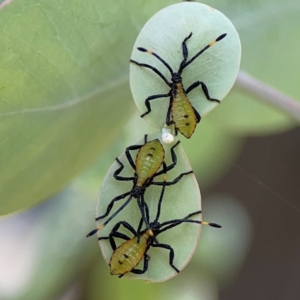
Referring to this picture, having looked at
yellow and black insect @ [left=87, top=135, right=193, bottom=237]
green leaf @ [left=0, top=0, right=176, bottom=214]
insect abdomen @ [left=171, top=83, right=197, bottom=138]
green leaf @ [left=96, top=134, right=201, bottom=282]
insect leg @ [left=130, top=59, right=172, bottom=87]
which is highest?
green leaf @ [left=0, top=0, right=176, bottom=214]

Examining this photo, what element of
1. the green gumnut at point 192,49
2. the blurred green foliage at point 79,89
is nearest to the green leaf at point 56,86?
the blurred green foliage at point 79,89

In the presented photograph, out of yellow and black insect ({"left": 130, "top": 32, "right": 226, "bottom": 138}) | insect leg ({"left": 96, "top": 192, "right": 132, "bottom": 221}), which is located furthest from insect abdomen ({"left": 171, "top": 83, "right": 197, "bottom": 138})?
insect leg ({"left": 96, "top": 192, "right": 132, "bottom": 221})

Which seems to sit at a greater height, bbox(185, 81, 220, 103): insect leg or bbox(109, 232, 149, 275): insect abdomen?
bbox(185, 81, 220, 103): insect leg

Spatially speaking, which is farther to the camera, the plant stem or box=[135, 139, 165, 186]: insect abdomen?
the plant stem

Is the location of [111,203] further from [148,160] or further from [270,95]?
[270,95]

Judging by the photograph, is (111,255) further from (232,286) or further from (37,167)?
(232,286)

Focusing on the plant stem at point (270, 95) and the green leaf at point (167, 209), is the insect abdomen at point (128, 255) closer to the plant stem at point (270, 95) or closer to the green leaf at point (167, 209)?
the green leaf at point (167, 209)

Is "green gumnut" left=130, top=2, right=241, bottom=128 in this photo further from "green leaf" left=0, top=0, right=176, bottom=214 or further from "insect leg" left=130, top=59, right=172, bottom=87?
"green leaf" left=0, top=0, right=176, bottom=214

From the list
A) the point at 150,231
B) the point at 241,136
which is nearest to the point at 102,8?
the point at 150,231
